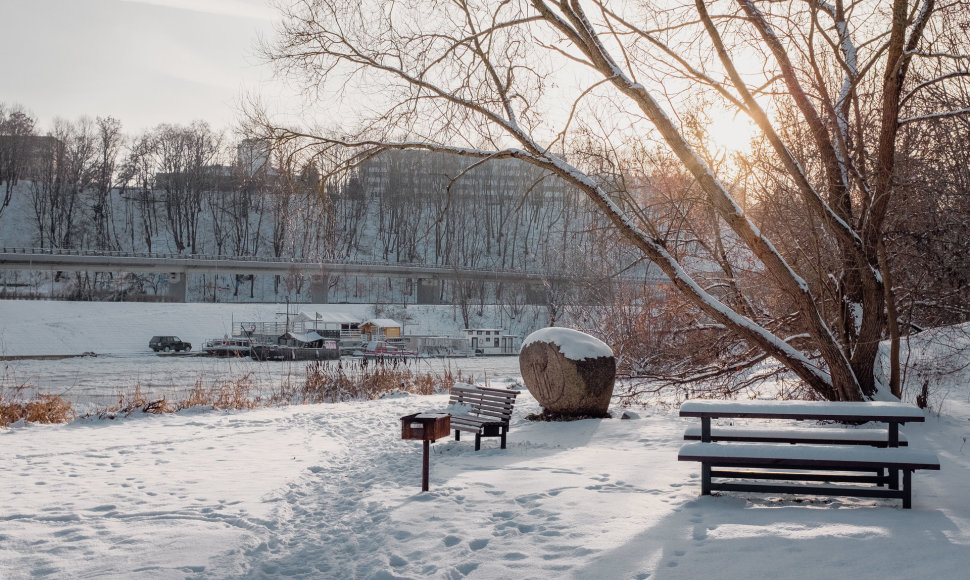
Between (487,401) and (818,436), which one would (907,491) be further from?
(487,401)

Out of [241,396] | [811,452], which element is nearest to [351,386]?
[241,396]

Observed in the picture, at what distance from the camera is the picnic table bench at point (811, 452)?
576 cm

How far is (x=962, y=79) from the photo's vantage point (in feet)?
38.0

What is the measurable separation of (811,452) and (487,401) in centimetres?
516

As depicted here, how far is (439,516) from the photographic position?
6141 millimetres

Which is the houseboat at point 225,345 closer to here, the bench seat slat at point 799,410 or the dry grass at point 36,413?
the dry grass at point 36,413

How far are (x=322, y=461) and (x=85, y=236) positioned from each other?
7681 centimetres

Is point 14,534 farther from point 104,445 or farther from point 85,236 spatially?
point 85,236

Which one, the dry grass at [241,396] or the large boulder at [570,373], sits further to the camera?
the large boulder at [570,373]

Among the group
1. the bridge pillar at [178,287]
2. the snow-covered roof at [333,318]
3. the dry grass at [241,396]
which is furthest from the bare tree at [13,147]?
the dry grass at [241,396]

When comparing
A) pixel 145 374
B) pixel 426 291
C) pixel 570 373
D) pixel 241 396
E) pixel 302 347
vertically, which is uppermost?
pixel 426 291

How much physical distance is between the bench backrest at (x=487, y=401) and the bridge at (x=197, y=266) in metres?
39.3

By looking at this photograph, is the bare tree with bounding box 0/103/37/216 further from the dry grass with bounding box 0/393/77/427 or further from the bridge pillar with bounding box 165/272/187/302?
the dry grass with bounding box 0/393/77/427

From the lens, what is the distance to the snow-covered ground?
15.8 feet
